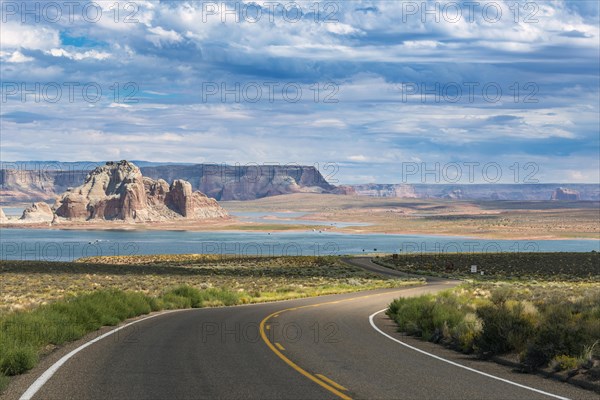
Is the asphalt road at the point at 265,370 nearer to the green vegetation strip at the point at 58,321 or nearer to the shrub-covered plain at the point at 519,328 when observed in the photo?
the shrub-covered plain at the point at 519,328

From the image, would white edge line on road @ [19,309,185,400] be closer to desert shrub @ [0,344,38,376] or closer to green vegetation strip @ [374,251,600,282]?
desert shrub @ [0,344,38,376]

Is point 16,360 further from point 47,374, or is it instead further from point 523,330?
point 523,330

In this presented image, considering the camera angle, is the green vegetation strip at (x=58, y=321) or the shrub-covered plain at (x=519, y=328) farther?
the shrub-covered plain at (x=519, y=328)

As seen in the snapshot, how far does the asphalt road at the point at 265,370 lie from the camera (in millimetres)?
10391

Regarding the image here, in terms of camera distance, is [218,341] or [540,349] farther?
[218,341]

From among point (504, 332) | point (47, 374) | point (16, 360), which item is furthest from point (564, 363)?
point (16, 360)

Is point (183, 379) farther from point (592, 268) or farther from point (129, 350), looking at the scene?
point (592, 268)

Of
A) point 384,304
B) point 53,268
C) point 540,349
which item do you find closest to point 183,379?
point 540,349

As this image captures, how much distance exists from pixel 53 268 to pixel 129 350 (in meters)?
59.4

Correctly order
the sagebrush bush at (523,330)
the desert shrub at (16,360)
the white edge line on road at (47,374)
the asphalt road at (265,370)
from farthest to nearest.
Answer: the sagebrush bush at (523,330)
the desert shrub at (16,360)
the asphalt road at (265,370)
the white edge line on road at (47,374)

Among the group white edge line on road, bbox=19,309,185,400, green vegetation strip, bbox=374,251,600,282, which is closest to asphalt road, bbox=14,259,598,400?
white edge line on road, bbox=19,309,185,400

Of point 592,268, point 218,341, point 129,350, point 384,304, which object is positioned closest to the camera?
point 129,350

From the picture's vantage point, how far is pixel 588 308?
16578 mm

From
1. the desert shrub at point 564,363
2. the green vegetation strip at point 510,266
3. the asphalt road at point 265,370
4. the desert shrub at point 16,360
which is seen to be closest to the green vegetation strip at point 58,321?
the desert shrub at point 16,360
